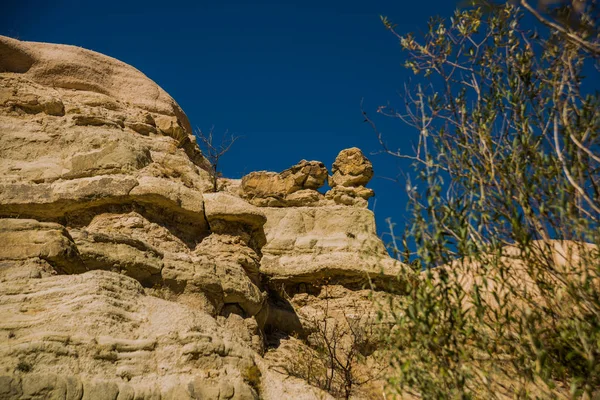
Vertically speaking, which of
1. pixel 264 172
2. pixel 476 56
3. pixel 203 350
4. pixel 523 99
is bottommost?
pixel 203 350

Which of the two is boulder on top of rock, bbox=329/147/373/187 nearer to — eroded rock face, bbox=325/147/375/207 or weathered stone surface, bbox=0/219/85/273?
eroded rock face, bbox=325/147/375/207

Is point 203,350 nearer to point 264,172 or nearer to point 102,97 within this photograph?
point 102,97

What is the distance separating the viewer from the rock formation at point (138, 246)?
348 inches

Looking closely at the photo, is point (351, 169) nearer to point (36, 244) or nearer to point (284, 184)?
point (284, 184)

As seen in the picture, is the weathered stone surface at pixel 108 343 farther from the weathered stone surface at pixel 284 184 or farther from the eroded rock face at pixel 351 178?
the eroded rock face at pixel 351 178

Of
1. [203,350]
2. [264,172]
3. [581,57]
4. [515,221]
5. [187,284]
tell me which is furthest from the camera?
[264,172]

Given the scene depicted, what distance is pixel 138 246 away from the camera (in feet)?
38.1

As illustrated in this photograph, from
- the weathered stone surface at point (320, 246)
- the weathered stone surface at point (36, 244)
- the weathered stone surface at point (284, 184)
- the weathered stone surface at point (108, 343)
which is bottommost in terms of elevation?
the weathered stone surface at point (108, 343)

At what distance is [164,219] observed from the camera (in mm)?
13758

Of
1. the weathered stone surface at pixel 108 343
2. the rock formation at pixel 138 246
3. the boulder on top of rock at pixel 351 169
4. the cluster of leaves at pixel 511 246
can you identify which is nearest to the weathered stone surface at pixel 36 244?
the rock formation at pixel 138 246

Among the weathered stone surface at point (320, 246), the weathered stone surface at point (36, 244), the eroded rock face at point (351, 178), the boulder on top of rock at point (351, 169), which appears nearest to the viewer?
the weathered stone surface at point (36, 244)

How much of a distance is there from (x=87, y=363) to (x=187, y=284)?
11.9 feet

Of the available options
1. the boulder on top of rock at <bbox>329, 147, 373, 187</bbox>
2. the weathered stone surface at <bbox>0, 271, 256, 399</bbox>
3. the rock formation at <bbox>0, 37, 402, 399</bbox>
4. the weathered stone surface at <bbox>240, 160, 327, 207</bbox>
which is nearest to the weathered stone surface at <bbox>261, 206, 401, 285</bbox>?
the rock formation at <bbox>0, 37, 402, 399</bbox>

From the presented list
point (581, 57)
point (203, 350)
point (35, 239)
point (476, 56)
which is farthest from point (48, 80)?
point (581, 57)
